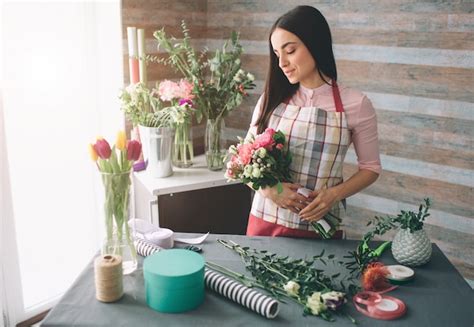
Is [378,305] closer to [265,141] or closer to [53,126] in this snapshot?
[265,141]

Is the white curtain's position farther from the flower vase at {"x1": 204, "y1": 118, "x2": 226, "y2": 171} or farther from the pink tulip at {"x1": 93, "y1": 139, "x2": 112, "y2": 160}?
the pink tulip at {"x1": 93, "y1": 139, "x2": 112, "y2": 160}

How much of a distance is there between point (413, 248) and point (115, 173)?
0.92 meters

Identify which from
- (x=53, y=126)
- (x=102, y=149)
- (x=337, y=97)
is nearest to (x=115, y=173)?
(x=102, y=149)

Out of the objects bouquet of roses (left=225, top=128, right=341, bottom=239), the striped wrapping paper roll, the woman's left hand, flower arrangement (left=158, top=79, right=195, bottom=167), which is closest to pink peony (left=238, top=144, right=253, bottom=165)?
bouquet of roses (left=225, top=128, right=341, bottom=239)

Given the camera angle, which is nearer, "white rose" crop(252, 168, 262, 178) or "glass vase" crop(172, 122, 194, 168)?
"white rose" crop(252, 168, 262, 178)

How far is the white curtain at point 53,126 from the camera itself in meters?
2.64

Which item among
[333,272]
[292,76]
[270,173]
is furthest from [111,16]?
[333,272]

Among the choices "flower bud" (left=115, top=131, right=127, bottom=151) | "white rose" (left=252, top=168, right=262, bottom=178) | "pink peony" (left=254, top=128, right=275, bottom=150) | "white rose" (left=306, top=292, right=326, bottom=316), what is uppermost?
"flower bud" (left=115, top=131, right=127, bottom=151)

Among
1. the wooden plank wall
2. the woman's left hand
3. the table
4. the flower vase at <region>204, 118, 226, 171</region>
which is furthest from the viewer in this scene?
Answer: the flower vase at <region>204, 118, 226, 171</region>

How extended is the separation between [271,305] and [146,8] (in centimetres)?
204

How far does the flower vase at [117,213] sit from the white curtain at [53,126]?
1187mm

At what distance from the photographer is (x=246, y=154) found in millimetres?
1741

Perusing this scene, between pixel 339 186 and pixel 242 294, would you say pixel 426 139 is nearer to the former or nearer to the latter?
pixel 339 186

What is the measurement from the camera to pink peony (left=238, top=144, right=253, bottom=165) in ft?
5.71
